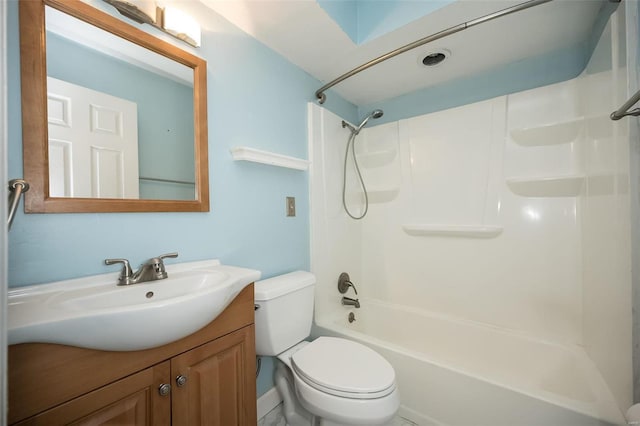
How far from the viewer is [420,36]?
1418mm

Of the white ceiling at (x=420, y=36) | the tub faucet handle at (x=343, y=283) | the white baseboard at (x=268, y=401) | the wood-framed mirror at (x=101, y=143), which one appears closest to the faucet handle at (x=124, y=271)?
the wood-framed mirror at (x=101, y=143)

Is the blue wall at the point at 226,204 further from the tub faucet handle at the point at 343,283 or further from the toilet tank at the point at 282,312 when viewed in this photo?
the tub faucet handle at the point at 343,283

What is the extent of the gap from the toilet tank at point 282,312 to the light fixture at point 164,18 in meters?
1.21

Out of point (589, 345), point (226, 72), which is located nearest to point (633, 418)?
point (589, 345)

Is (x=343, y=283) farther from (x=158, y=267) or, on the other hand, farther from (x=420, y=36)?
(x=420, y=36)

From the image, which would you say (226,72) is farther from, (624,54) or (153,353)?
(624,54)

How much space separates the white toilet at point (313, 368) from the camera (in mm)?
991

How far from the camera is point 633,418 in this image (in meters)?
0.71

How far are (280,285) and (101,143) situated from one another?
94 cm

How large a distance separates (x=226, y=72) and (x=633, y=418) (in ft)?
6.57

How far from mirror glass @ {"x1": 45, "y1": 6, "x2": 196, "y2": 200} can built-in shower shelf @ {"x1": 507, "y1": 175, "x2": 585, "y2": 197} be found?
1.95 m

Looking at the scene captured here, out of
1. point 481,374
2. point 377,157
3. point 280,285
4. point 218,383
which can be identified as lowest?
point 481,374

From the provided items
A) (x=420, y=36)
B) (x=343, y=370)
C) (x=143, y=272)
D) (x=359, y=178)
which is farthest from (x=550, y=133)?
(x=143, y=272)

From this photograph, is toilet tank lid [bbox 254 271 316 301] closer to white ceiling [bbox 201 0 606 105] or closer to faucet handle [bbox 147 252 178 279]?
faucet handle [bbox 147 252 178 279]
